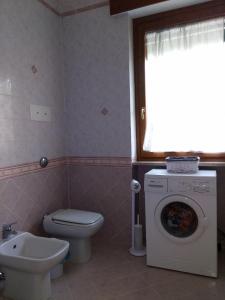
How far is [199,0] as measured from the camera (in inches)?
85.0

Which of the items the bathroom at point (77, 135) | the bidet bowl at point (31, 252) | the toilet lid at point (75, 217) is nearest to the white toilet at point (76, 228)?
the toilet lid at point (75, 217)

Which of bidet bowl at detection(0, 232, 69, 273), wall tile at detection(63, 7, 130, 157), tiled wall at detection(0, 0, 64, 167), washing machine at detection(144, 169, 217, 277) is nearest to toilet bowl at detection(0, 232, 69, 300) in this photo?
bidet bowl at detection(0, 232, 69, 273)

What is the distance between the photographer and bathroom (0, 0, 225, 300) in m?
1.88

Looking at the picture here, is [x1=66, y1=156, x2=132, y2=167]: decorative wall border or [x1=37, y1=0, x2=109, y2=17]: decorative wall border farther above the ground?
[x1=37, y1=0, x2=109, y2=17]: decorative wall border

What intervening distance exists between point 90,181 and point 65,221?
0.58 metres

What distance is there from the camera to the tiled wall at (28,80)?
6.22 feet

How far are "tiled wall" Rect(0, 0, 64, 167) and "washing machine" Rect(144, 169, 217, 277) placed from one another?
3.42ft

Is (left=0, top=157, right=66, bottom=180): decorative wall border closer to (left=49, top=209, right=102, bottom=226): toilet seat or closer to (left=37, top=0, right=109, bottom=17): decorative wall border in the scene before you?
(left=49, top=209, right=102, bottom=226): toilet seat

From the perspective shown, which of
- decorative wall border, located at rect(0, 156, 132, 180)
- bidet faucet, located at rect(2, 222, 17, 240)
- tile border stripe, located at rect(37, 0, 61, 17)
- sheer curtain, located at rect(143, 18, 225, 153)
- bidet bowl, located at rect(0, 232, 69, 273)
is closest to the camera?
bidet bowl, located at rect(0, 232, 69, 273)

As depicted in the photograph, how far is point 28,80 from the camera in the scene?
2109mm

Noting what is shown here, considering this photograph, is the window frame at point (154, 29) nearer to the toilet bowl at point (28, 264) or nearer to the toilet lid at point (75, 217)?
the toilet lid at point (75, 217)

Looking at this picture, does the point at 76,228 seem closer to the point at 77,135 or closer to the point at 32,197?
the point at 32,197

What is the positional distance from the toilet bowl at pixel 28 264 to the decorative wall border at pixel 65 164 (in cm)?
48

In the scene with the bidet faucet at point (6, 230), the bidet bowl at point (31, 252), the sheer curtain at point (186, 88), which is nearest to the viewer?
the bidet bowl at point (31, 252)
